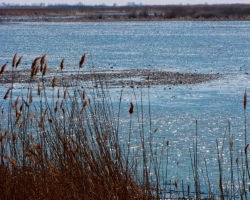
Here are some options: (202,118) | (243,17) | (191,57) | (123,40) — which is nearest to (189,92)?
(202,118)

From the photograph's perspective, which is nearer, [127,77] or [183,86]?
[183,86]

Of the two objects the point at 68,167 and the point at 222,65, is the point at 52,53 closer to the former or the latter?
the point at 222,65

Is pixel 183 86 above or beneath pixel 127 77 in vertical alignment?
beneath

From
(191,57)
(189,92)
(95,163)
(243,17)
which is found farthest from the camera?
(243,17)

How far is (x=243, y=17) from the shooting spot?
5409cm

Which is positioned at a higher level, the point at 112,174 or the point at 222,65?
the point at 112,174

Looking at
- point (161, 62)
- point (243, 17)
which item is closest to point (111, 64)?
point (161, 62)

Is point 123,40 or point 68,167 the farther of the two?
point 123,40

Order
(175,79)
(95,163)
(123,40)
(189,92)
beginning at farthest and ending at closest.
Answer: (123,40), (175,79), (189,92), (95,163)

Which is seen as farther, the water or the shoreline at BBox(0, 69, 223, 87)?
the shoreline at BBox(0, 69, 223, 87)

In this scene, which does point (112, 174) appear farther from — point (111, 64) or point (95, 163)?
point (111, 64)

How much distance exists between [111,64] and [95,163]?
13456 millimetres

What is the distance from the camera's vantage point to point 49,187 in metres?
4.29

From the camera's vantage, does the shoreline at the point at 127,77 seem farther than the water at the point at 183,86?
Yes
